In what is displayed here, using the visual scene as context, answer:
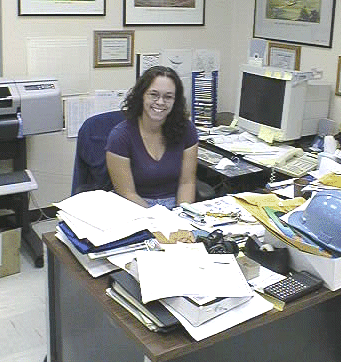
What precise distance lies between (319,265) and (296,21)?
241 cm

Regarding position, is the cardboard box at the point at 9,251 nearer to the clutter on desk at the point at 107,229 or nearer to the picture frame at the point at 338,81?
the clutter on desk at the point at 107,229

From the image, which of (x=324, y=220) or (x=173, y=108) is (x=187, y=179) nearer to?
(x=173, y=108)

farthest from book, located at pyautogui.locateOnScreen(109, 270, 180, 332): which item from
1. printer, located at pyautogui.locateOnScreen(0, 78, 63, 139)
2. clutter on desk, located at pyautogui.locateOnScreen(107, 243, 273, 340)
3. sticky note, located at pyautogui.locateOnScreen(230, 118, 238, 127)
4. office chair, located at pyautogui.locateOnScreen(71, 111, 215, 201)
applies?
sticky note, located at pyautogui.locateOnScreen(230, 118, 238, 127)

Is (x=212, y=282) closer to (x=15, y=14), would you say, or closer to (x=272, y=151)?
(x=272, y=151)

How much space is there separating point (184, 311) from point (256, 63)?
8.87 ft

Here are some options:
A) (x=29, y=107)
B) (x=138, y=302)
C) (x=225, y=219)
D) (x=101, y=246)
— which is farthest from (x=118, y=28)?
(x=138, y=302)

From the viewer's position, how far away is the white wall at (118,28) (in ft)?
11.8

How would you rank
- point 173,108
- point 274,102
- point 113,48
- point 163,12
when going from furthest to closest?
point 163,12
point 113,48
point 274,102
point 173,108

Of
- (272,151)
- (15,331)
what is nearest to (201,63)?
(272,151)

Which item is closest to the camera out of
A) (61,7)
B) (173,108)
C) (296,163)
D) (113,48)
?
(173,108)

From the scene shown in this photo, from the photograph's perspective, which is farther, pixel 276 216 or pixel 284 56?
pixel 284 56

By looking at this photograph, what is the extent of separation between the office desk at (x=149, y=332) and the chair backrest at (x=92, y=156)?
0.90 metres

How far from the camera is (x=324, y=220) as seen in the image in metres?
1.79

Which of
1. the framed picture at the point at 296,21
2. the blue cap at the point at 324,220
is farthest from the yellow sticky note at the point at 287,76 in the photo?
the blue cap at the point at 324,220
